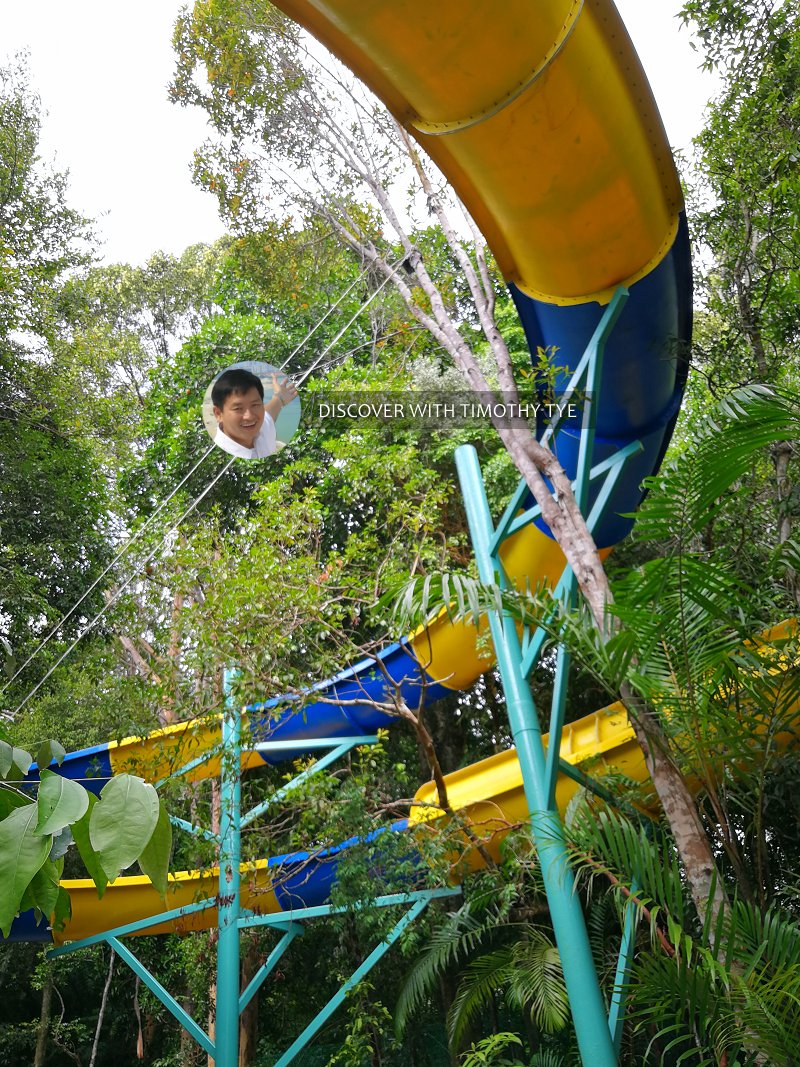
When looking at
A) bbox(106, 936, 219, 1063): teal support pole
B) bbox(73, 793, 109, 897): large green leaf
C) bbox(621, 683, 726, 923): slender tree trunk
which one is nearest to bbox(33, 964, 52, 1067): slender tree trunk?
bbox(106, 936, 219, 1063): teal support pole

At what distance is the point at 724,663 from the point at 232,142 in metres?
6.08

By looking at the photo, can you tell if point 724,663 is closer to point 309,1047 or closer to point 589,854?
point 589,854

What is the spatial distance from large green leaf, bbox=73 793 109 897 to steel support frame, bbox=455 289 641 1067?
2.33 metres

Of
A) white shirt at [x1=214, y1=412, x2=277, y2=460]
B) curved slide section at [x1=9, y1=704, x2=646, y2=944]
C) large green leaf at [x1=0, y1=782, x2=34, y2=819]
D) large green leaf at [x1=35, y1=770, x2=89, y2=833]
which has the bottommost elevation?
large green leaf at [x1=35, y1=770, x2=89, y2=833]

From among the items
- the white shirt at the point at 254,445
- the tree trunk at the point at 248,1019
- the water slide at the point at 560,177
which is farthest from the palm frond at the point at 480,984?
the white shirt at the point at 254,445

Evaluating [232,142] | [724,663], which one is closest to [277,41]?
[232,142]

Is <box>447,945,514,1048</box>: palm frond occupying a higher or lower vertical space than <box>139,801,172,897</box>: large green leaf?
lower

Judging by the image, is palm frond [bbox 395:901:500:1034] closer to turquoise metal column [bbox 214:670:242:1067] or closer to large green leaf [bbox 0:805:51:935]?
turquoise metal column [bbox 214:670:242:1067]

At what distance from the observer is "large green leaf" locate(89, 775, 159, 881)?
2.40ft

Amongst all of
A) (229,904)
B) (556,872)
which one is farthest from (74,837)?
(229,904)

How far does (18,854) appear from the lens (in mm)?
752

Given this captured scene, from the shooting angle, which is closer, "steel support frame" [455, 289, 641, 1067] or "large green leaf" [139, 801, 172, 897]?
"large green leaf" [139, 801, 172, 897]

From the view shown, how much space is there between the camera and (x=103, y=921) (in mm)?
6660

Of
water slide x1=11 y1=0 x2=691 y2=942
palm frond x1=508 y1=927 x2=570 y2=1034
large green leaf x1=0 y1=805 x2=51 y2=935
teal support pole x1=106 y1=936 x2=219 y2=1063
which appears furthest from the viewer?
teal support pole x1=106 y1=936 x2=219 y2=1063
